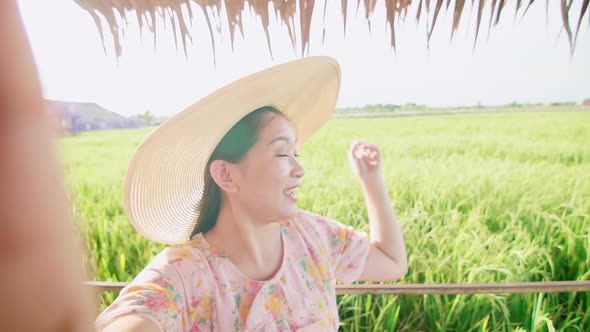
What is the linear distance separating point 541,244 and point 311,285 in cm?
115

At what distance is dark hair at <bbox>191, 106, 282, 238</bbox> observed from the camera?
0.84m

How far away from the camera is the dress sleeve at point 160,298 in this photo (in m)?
0.66

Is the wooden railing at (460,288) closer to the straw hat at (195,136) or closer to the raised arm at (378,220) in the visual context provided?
the raised arm at (378,220)

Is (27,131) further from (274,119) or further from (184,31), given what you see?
(184,31)

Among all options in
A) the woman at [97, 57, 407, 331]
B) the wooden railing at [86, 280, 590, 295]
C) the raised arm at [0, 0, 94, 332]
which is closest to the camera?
the raised arm at [0, 0, 94, 332]

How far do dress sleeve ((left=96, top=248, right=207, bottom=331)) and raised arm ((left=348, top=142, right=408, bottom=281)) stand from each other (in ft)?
1.23

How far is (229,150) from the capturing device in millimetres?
854

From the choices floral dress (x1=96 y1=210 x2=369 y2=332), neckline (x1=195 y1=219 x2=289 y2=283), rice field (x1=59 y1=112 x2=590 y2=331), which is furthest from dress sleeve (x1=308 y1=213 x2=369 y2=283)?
rice field (x1=59 y1=112 x2=590 y2=331)

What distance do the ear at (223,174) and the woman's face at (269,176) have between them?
0.6 inches

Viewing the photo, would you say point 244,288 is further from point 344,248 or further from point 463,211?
point 463,211

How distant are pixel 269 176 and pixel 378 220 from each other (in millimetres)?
271

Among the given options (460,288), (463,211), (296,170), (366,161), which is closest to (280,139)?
(296,170)

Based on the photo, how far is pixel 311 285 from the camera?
34.3 inches

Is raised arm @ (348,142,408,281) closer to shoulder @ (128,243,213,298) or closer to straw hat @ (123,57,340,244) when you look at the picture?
straw hat @ (123,57,340,244)
